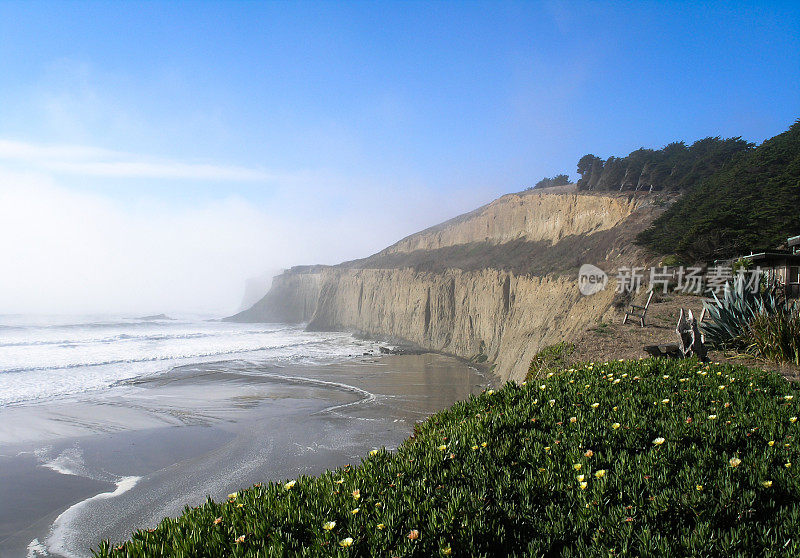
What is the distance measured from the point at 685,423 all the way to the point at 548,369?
267 inches

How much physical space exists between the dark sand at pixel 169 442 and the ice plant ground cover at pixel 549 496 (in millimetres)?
6289

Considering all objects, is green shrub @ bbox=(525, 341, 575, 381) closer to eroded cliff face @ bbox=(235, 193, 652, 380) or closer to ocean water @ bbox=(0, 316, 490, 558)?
ocean water @ bbox=(0, 316, 490, 558)

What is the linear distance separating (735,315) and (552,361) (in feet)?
13.9

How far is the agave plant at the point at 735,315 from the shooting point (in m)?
10.4

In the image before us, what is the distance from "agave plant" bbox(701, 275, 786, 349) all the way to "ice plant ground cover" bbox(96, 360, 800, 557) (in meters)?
6.28

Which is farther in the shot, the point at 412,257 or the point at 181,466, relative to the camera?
the point at 412,257

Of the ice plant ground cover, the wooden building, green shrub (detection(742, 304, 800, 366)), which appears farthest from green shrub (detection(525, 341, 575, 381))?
the wooden building

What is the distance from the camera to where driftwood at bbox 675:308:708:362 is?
8477 mm

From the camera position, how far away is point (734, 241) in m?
23.5

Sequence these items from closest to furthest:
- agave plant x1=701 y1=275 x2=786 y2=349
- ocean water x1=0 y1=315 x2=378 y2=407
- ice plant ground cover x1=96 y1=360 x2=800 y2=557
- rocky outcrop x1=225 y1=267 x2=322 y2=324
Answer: ice plant ground cover x1=96 y1=360 x2=800 y2=557 < agave plant x1=701 y1=275 x2=786 y2=349 < ocean water x1=0 y1=315 x2=378 y2=407 < rocky outcrop x1=225 y1=267 x2=322 y2=324

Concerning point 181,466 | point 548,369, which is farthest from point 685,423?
point 181,466

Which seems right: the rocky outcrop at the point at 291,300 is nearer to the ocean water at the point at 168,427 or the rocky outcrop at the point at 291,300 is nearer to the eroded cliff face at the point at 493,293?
the eroded cliff face at the point at 493,293

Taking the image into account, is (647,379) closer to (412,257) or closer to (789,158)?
(789,158)

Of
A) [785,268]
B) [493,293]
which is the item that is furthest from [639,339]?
[493,293]
